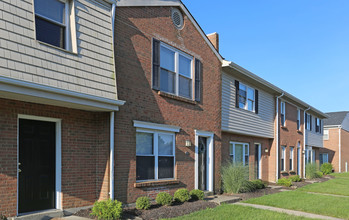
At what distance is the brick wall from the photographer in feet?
20.7

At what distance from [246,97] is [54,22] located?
1116 centimetres

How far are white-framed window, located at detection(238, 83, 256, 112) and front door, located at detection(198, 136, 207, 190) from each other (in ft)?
14.1

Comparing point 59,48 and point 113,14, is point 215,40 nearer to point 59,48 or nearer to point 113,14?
point 113,14

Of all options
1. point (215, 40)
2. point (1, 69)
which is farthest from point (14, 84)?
A: point (215, 40)

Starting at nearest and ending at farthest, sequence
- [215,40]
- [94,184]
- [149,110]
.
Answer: [94,184], [149,110], [215,40]

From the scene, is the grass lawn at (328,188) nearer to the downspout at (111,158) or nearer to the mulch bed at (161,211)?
the mulch bed at (161,211)

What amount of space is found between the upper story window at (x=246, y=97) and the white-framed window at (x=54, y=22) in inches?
375

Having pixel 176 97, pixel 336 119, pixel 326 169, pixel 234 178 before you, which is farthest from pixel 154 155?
pixel 336 119

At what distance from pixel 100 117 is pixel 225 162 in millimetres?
7564

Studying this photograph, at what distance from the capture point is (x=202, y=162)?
478 inches

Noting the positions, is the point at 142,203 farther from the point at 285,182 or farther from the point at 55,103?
the point at 285,182

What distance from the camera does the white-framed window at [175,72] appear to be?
10391mm

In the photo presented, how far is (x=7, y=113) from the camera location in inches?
253

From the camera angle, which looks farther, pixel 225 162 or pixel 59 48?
pixel 225 162
